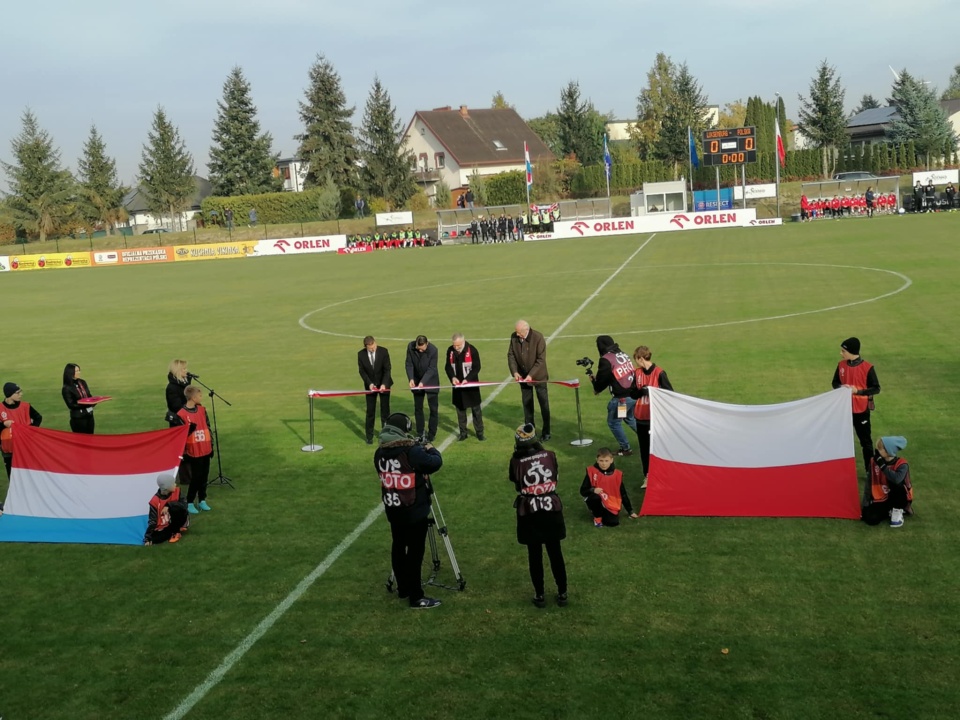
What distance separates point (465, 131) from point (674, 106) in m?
22.5

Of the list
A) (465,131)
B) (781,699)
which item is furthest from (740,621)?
(465,131)

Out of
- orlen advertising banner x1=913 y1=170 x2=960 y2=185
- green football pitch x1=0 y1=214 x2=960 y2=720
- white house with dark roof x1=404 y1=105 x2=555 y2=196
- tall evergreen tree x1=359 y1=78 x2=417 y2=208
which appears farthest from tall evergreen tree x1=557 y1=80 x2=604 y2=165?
green football pitch x1=0 y1=214 x2=960 y2=720

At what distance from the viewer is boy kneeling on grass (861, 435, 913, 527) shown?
32.3 feet

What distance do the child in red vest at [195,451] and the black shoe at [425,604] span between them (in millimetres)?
4373

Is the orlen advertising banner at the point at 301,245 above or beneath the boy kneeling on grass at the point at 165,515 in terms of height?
above

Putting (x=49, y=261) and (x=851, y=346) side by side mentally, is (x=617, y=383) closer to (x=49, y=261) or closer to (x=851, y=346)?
(x=851, y=346)

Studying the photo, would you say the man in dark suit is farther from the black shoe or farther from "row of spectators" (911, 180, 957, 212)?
"row of spectators" (911, 180, 957, 212)

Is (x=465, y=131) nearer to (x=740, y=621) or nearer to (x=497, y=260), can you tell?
(x=497, y=260)

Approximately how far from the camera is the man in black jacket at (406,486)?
338 inches

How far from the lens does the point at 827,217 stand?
6153cm

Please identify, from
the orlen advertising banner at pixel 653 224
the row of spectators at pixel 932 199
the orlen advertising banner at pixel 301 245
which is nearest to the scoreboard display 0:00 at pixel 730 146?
the orlen advertising banner at pixel 653 224

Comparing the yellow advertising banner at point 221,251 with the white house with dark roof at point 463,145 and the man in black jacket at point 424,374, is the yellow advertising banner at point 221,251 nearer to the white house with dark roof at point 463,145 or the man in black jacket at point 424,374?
the white house with dark roof at point 463,145

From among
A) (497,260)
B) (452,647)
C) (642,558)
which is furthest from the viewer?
(497,260)

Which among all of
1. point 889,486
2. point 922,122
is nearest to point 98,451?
point 889,486
